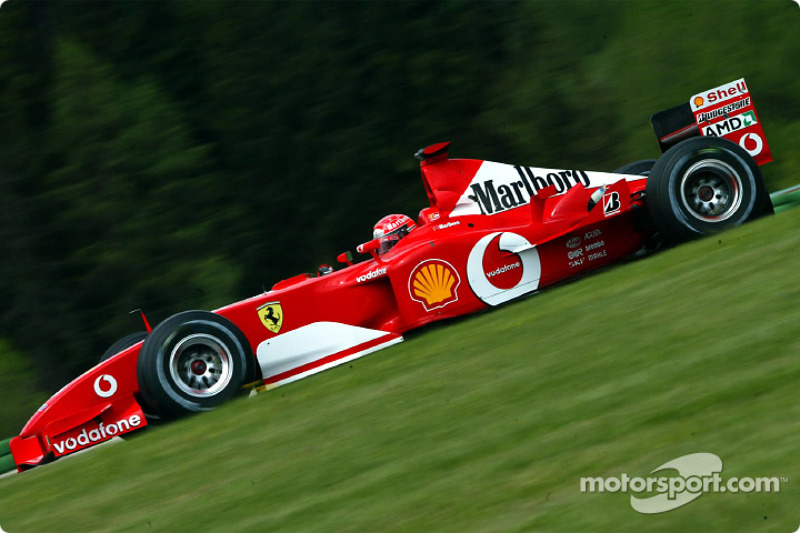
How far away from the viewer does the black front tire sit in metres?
6.67

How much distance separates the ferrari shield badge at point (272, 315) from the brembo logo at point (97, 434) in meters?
1.15

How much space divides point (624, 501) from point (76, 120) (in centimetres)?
984

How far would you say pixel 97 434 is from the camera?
681cm

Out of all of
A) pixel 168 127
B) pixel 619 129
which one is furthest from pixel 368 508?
pixel 619 129

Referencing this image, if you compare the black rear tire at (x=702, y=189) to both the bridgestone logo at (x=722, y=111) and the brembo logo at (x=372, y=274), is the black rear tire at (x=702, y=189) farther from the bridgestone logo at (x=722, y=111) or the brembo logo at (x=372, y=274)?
the brembo logo at (x=372, y=274)

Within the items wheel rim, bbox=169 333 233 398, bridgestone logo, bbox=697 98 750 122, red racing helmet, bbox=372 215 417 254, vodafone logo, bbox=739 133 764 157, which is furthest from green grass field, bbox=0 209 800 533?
bridgestone logo, bbox=697 98 750 122

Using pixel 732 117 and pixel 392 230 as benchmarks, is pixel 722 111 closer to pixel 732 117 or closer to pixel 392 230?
pixel 732 117

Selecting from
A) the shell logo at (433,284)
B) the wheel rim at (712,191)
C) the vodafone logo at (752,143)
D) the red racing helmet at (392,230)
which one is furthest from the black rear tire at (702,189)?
the red racing helmet at (392,230)

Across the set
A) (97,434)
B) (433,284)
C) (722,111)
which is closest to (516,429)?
(433,284)

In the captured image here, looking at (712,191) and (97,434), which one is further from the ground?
(712,191)

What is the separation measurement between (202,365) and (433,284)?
5.95ft

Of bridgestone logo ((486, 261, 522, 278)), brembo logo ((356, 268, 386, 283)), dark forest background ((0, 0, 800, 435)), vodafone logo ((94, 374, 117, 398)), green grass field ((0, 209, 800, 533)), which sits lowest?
green grass field ((0, 209, 800, 533))

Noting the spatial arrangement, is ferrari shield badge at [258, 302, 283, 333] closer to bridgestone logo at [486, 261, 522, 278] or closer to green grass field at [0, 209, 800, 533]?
green grass field at [0, 209, 800, 533]

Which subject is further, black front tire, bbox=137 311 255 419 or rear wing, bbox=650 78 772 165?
rear wing, bbox=650 78 772 165
